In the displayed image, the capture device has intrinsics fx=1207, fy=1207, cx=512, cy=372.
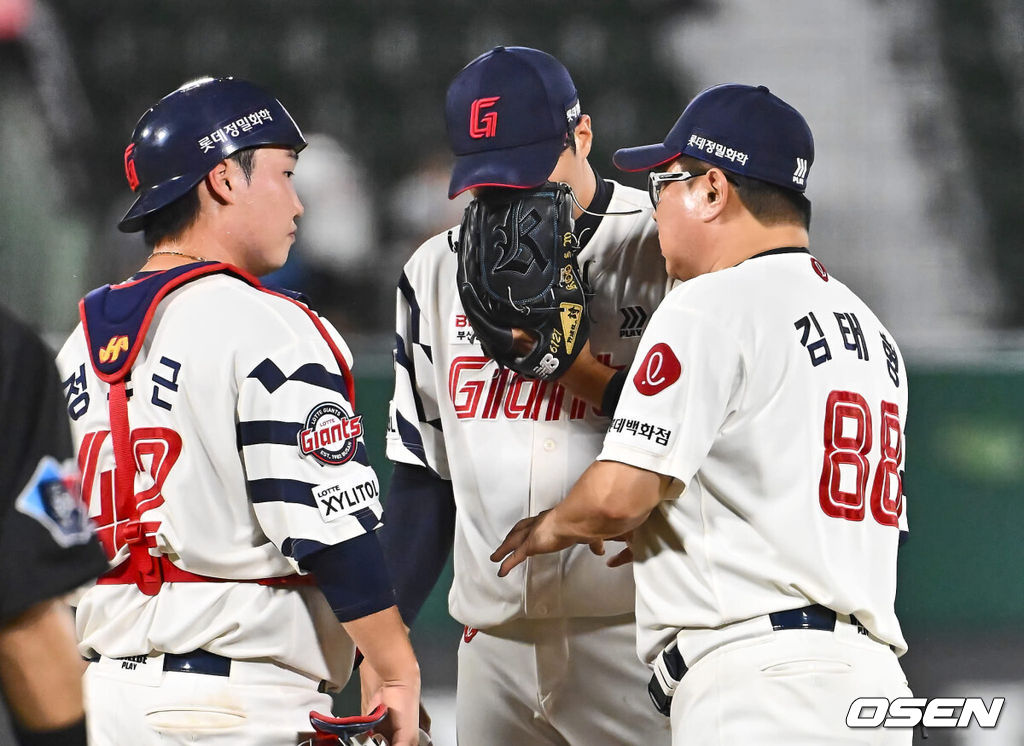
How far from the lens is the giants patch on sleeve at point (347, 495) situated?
184 centimetres

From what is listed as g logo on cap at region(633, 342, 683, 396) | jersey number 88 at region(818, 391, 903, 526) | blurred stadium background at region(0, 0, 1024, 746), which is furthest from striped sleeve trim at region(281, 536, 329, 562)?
blurred stadium background at region(0, 0, 1024, 746)

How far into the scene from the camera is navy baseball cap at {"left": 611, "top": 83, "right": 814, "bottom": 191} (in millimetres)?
2123

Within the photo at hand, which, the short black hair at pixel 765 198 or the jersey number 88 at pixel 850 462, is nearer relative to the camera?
the jersey number 88 at pixel 850 462

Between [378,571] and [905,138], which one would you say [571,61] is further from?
[378,571]

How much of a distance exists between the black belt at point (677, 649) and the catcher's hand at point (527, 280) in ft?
1.82

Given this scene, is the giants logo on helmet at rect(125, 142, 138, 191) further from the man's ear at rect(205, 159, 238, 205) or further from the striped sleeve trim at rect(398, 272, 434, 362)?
the striped sleeve trim at rect(398, 272, 434, 362)

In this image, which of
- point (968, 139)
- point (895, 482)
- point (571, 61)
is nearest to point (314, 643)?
point (895, 482)

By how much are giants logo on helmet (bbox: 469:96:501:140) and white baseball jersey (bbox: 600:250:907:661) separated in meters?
0.55

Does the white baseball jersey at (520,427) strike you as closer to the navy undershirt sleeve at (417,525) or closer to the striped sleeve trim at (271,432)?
the navy undershirt sleeve at (417,525)

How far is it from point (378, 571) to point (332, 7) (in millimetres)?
4947

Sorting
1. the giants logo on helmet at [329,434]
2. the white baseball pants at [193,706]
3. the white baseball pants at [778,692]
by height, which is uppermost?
the giants logo on helmet at [329,434]

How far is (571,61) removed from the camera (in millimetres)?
6172

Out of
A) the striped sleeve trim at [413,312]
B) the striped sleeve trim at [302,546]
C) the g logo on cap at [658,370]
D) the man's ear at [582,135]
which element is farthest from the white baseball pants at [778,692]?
the man's ear at [582,135]

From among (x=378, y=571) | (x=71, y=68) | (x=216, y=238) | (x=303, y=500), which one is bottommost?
(x=378, y=571)
